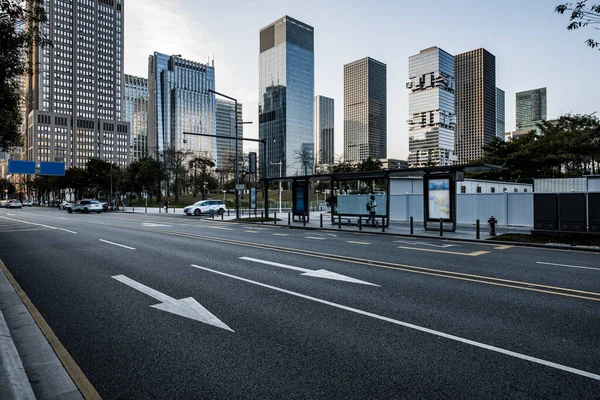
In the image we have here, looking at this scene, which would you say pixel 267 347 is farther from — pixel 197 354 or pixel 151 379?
pixel 151 379

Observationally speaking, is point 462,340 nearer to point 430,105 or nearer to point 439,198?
point 439,198

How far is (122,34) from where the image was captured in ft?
601

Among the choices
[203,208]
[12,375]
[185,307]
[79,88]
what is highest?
[79,88]

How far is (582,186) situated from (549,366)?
3439 cm

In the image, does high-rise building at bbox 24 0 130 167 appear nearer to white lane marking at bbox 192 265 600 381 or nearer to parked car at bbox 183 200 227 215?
parked car at bbox 183 200 227 215

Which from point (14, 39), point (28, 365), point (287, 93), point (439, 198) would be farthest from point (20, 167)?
point (287, 93)

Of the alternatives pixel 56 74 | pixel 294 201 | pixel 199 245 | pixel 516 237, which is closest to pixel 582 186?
pixel 516 237

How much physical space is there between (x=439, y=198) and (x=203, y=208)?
26666 mm

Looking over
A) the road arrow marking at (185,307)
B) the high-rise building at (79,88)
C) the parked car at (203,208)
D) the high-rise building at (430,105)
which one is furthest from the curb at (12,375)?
the high-rise building at (79,88)

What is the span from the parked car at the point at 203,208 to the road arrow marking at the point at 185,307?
31.1 metres

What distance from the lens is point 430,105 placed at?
179 meters

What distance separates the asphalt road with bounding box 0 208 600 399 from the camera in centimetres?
338

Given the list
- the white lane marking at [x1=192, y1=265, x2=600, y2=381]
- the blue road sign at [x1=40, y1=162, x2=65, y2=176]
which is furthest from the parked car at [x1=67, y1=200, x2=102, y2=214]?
the white lane marking at [x1=192, y1=265, x2=600, y2=381]

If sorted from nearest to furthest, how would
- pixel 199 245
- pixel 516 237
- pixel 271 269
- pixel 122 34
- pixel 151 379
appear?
pixel 151 379 → pixel 271 269 → pixel 199 245 → pixel 516 237 → pixel 122 34
